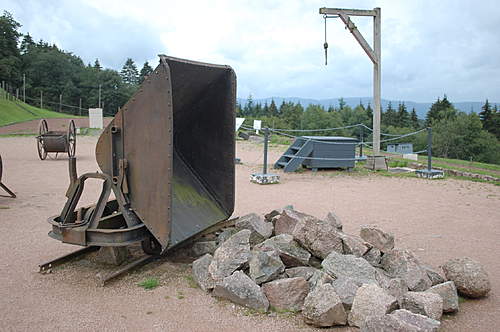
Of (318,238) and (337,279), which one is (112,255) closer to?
(318,238)

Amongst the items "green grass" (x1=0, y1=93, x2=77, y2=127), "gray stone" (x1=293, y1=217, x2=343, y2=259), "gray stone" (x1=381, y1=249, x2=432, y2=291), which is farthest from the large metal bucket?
"green grass" (x1=0, y1=93, x2=77, y2=127)

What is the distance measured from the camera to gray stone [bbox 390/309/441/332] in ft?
9.06

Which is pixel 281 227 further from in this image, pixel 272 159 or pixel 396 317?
pixel 272 159

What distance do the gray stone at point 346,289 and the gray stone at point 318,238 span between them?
0.60m

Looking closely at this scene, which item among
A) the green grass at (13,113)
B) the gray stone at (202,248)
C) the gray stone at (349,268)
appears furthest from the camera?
the green grass at (13,113)

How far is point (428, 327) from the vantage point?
277cm

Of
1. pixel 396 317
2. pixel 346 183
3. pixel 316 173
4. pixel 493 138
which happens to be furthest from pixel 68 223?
pixel 493 138

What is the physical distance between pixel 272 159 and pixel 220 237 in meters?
10.3

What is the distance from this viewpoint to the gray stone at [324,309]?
3148mm

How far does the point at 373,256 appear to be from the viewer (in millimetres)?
4191

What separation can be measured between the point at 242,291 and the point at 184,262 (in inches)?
43.9

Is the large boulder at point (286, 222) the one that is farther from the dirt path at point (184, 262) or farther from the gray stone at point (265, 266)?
the dirt path at point (184, 262)

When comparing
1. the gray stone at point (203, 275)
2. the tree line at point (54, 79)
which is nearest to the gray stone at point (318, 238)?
the gray stone at point (203, 275)

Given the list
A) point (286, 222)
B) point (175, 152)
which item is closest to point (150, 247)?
point (175, 152)
